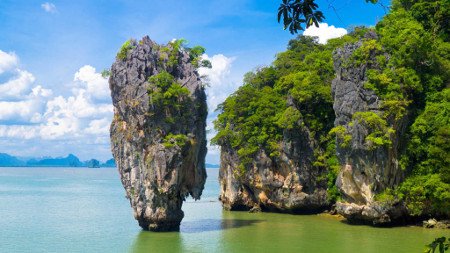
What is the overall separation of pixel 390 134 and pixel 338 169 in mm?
4865

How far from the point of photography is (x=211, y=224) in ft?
94.3

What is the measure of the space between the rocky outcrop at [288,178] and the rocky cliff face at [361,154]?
450 centimetres

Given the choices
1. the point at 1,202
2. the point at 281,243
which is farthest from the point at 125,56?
the point at 1,202

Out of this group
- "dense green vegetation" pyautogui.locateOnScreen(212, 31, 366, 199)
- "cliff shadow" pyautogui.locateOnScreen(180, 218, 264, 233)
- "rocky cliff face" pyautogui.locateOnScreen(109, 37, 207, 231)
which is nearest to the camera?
"rocky cliff face" pyautogui.locateOnScreen(109, 37, 207, 231)

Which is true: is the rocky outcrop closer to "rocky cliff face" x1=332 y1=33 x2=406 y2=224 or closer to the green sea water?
the green sea water

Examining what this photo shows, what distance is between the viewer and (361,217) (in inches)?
1063

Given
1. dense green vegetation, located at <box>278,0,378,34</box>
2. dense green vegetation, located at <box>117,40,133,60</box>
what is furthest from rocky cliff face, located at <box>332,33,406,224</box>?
dense green vegetation, located at <box>278,0,378,34</box>

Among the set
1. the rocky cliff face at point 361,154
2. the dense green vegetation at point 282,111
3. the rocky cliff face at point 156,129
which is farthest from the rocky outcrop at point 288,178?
the rocky cliff face at point 156,129

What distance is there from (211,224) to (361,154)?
373 inches

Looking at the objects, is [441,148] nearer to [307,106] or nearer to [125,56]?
[307,106]

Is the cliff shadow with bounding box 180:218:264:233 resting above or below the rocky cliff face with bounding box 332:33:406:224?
below

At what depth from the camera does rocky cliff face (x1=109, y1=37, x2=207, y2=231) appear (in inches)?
978

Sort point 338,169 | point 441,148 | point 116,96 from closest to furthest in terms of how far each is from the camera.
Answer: point 441,148 → point 116,96 → point 338,169

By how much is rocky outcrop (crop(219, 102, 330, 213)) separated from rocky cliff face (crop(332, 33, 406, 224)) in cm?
450
